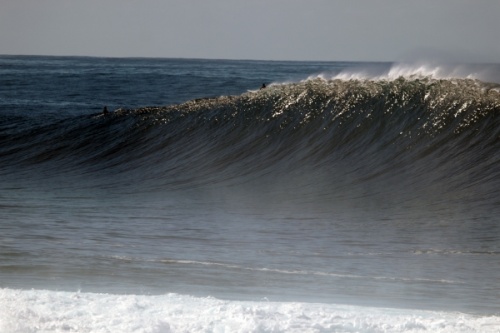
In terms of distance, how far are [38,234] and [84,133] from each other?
1257cm

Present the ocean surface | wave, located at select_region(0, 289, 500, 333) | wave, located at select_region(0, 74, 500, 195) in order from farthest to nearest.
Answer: wave, located at select_region(0, 74, 500, 195) < the ocean surface < wave, located at select_region(0, 289, 500, 333)

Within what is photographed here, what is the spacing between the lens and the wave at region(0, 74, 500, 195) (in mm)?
13875

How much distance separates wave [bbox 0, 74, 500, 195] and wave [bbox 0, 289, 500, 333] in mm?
6293

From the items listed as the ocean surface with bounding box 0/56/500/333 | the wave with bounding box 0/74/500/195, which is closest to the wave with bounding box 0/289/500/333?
the ocean surface with bounding box 0/56/500/333

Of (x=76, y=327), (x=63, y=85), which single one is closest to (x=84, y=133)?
(x=76, y=327)

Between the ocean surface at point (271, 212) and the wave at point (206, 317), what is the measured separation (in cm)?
→ 2

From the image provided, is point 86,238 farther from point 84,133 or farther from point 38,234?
point 84,133

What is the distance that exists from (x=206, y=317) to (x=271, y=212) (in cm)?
598

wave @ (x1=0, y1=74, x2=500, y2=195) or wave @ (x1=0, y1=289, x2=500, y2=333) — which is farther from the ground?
wave @ (x1=0, y1=74, x2=500, y2=195)

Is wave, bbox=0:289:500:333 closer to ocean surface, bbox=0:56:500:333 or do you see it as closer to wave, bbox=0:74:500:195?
ocean surface, bbox=0:56:500:333

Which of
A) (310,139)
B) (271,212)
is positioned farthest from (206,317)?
(310,139)

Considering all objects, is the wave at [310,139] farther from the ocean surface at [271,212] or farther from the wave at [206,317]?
the wave at [206,317]

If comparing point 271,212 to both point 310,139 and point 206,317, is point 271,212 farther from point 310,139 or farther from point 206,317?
point 206,317

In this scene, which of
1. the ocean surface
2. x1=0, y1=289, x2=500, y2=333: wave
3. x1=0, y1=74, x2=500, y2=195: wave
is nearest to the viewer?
x1=0, y1=289, x2=500, y2=333: wave
